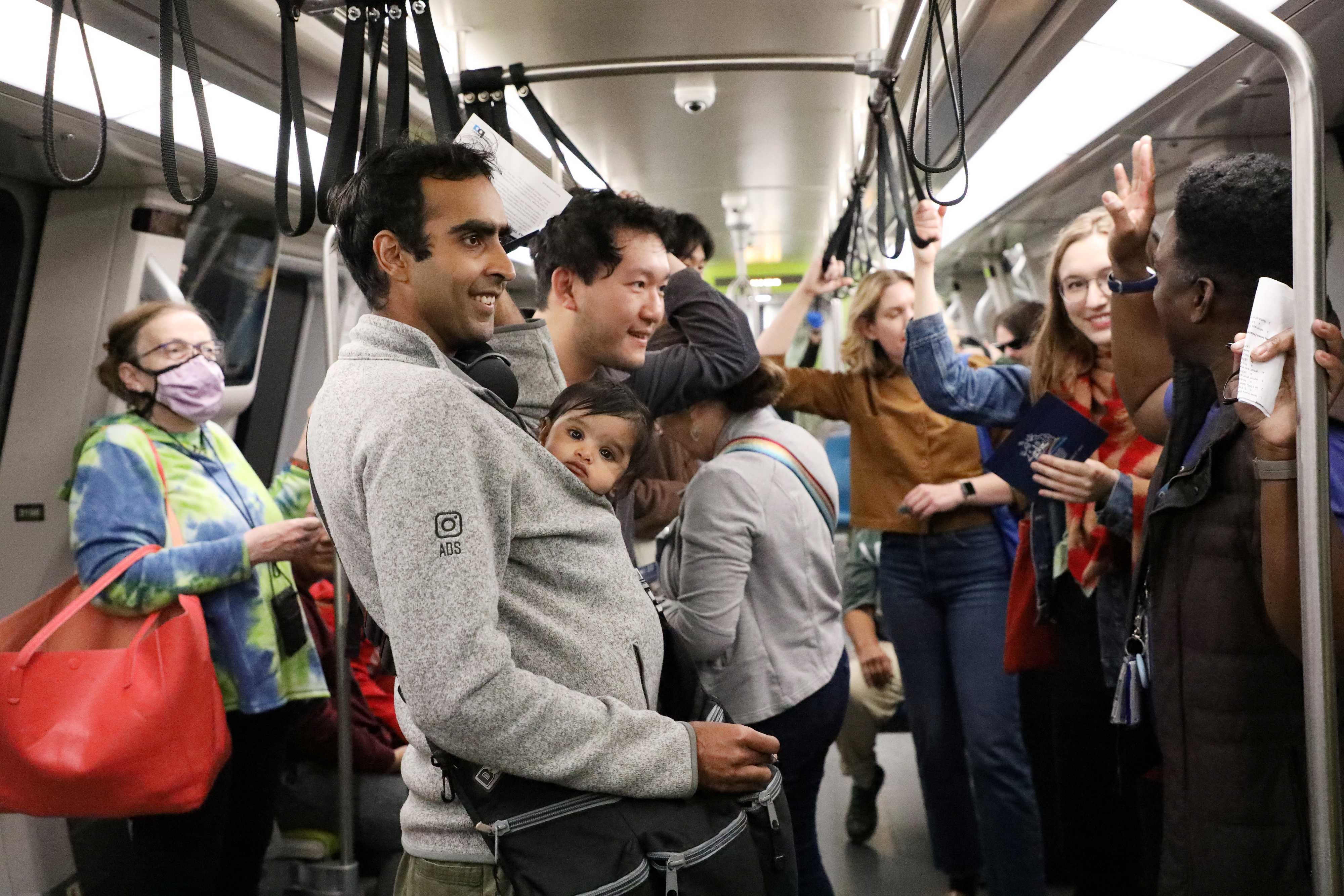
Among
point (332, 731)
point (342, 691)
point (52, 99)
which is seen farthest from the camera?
point (332, 731)

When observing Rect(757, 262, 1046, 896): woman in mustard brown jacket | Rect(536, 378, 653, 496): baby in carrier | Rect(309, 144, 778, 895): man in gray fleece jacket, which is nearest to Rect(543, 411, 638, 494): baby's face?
Rect(536, 378, 653, 496): baby in carrier

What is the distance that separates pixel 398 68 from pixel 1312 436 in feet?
5.50

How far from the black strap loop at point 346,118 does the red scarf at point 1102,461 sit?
1.89m

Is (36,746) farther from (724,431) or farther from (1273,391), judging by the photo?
(1273,391)

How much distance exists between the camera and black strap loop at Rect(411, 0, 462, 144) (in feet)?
6.81

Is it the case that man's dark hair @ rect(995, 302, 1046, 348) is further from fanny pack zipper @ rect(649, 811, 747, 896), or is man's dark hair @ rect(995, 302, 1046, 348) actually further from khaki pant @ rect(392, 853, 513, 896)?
khaki pant @ rect(392, 853, 513, 896)

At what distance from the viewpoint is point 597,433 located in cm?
184

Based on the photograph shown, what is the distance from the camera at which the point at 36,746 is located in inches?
101

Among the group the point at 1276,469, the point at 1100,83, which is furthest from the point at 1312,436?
the point at 1100,83

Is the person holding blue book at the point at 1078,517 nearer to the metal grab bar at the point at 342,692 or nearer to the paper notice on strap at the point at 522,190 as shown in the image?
the paper notice on strap at the point at 522,190

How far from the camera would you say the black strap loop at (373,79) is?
1.95m

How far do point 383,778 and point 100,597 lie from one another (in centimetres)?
126

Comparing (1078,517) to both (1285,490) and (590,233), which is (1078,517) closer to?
(1285,490)

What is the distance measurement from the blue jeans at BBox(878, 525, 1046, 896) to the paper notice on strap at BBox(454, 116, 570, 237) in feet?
6.09
